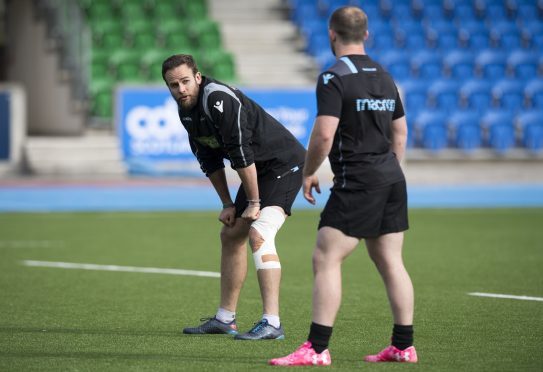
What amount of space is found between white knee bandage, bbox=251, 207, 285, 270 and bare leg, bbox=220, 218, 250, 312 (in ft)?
0.72

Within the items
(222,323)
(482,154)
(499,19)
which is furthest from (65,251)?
(499,19)

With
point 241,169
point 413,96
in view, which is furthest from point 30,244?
point 413,96

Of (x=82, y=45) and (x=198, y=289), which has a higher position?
(x=82, y=45)

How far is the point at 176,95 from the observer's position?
6.74 m

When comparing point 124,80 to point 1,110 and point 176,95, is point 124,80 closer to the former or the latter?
point 1,110

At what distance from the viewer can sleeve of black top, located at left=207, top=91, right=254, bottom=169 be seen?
666cm

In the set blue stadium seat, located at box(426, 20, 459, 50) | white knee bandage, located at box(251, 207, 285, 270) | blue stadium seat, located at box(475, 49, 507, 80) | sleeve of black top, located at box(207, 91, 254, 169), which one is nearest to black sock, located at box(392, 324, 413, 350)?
white knee bandage, located at box(251, 207, 285, 270)

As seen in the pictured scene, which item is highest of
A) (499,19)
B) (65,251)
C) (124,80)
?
(499,19)

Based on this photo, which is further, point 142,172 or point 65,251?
point 142,172

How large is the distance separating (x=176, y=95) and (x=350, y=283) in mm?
3450

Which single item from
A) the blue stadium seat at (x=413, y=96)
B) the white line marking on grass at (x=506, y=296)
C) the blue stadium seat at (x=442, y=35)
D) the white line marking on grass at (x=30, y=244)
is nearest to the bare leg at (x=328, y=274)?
the white line marking on grass at (x=506, y=296)

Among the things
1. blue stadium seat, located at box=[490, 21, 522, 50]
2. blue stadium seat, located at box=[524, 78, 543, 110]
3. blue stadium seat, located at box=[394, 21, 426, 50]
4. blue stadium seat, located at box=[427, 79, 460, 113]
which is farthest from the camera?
blue stadium seat, located at box=[490, 21, 522, 50]

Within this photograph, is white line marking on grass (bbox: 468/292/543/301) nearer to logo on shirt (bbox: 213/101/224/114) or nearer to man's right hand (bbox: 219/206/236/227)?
man's right hand (bbox: 219/206/236/227)

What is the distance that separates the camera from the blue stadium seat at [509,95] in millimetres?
23500
